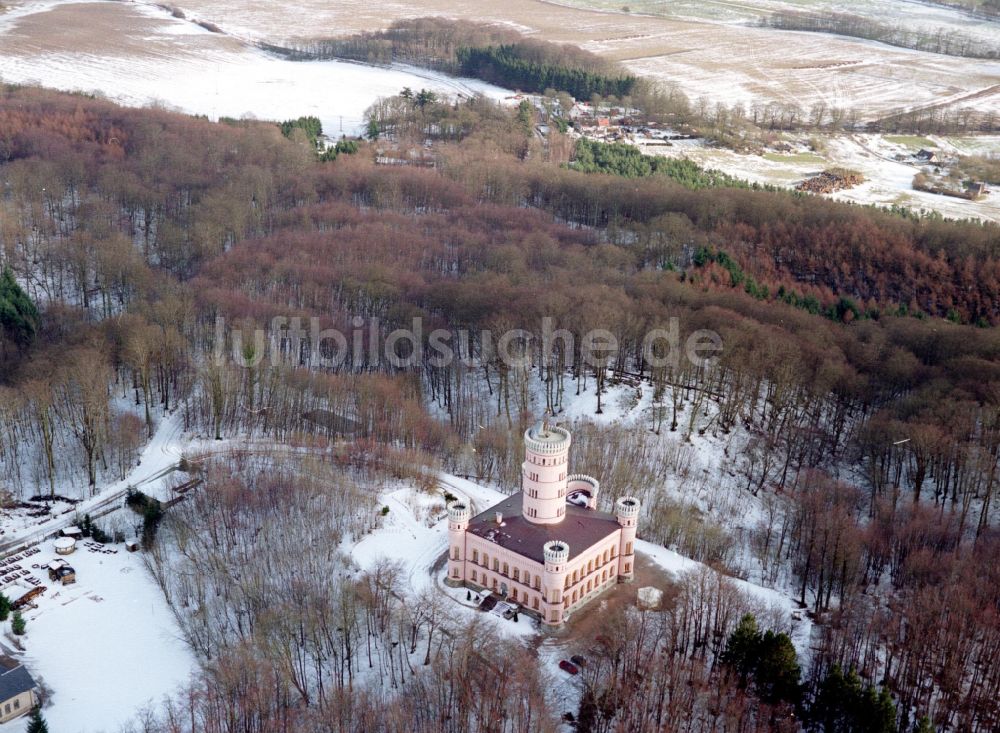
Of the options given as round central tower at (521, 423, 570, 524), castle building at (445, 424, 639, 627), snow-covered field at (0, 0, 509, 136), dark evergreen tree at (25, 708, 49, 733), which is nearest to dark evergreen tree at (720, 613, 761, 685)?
castle building at (445, 424, 639, 627)

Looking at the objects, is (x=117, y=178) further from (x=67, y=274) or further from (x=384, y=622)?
(x=384, y=622)

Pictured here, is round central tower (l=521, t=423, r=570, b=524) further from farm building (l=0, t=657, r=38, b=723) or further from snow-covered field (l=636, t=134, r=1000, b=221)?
snow-covered field (l=636, t=134, r=1000, b=221)

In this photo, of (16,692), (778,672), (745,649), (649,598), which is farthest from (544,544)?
(16,692)

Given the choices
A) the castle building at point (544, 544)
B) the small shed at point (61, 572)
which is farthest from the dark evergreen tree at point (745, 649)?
the small shed at point (61, 572)

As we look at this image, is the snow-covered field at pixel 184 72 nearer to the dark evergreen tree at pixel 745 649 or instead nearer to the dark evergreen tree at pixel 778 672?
the dark evergreen tree at pixel 745 649

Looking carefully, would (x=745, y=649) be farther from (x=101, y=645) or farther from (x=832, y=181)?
(x=832, y=181)
